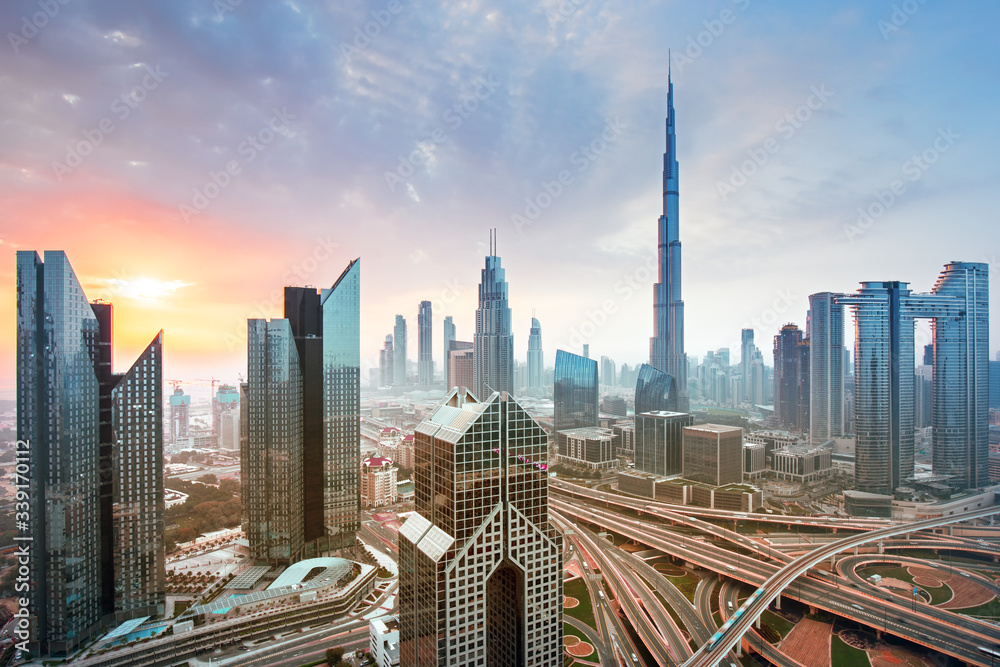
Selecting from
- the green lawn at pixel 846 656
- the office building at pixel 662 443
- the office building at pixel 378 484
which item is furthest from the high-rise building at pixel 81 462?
the office building at pixel 662 443

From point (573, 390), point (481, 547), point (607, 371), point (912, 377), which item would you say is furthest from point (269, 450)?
point (607, 371)

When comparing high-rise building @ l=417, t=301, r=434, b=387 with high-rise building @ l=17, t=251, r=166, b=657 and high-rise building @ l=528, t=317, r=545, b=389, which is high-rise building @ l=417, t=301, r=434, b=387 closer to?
high-rise building @ l=528, t=317, r=545, b=389

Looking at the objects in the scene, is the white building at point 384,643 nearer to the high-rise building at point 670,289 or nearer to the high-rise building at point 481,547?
the high-rise building at point 481,547

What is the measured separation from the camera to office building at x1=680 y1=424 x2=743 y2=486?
122 feet

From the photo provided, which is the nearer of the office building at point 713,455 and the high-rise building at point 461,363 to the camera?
the office building at point 713,455

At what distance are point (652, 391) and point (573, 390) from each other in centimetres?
921

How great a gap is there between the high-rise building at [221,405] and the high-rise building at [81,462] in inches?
1347

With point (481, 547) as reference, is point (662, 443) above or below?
below

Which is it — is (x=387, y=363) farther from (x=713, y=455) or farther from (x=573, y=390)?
(x=713, y=455)

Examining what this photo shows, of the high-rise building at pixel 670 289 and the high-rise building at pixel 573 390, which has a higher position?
the high-rise building at pixel 670 289

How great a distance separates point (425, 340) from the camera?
70375 mm

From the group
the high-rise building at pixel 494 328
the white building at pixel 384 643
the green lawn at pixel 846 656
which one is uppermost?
the high-rise building at pixel 494 328

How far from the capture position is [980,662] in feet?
55.1

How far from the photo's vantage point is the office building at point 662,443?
41.2 meters
